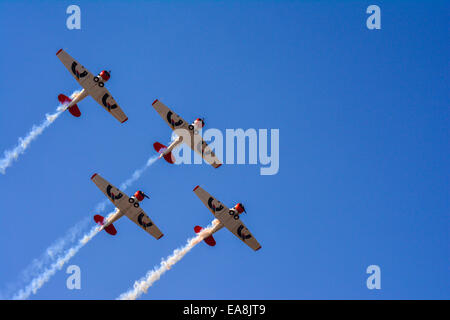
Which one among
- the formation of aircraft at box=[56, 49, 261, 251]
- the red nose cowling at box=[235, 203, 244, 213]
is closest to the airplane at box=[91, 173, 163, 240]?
the formation of aircraft at box=[56, 49, 261, 251]

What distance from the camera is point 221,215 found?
272 ft

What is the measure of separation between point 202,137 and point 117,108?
1094 centimetres

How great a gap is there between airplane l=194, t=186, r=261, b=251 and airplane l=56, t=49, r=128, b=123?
46.7 feet

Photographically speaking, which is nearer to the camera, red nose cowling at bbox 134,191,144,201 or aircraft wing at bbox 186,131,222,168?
red nose cowling at bbox 134,191,144,201

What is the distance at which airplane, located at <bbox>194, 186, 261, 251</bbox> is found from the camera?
3250 inches

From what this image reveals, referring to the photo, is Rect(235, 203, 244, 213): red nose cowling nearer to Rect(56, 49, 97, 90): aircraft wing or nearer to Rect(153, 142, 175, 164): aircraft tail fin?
Rect(153, 142, 175, 164): aircraft tail fin

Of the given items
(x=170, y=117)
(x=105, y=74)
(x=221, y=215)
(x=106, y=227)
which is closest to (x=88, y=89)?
(x=105, y=74)

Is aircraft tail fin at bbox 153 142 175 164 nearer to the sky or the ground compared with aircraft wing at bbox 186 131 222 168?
nearer to the ground

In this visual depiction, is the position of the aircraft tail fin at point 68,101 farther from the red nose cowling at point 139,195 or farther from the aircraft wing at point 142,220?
the aircraft wing at point 142,220

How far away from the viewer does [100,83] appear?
277 feet

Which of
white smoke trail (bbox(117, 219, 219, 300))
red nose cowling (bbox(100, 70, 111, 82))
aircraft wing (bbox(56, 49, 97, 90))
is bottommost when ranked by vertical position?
white smoke trail (bbox(117, 219, 219, 300))
